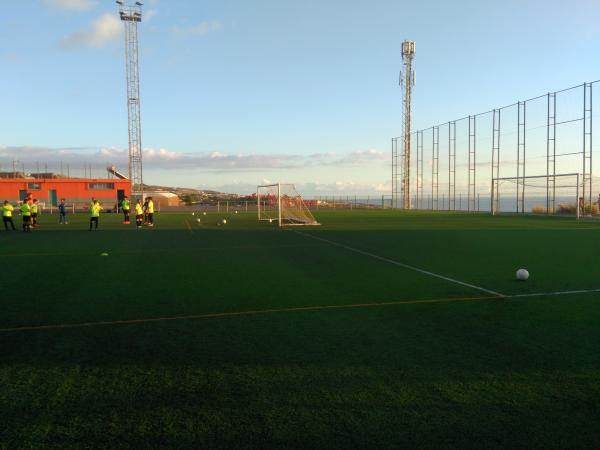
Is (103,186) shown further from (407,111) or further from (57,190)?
(407,111)

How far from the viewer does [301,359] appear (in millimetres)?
→ 4816

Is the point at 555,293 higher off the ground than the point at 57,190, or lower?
lower

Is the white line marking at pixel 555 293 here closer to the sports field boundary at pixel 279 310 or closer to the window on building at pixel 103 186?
the sports field boundary at pixel 279 310

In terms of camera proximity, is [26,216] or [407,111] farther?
[407,111]

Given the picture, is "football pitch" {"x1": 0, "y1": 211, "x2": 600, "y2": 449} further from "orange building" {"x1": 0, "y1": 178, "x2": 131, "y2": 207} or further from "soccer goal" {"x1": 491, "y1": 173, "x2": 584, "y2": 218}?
"orange building" {"x1": 0, "y1": 178, "x2": 131, "y2": 207}

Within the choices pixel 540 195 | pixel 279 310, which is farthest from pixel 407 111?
pixel 279 310

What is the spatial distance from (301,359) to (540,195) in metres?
38.5

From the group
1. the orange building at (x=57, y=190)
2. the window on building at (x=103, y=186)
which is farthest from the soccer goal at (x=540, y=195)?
the window on building at (x=103, y=186)

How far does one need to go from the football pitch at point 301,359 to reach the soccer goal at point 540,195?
1094 inches

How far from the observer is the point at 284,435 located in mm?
3318

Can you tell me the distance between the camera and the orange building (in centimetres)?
6212

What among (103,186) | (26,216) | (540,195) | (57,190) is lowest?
(26,216)

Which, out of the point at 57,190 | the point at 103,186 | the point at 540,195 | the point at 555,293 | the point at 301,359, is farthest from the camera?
the point at 103,186

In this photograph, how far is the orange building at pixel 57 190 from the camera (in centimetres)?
6212
